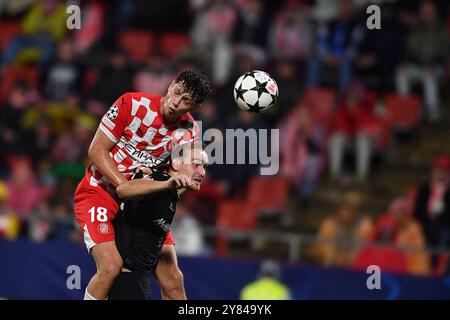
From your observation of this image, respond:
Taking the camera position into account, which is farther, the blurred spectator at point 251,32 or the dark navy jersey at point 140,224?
the blurred spectator at point 251,32

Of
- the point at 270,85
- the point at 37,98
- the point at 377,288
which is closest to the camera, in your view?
the point at 270,85

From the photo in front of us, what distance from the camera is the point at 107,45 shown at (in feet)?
57.7

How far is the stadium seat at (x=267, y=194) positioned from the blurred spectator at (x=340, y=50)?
5.97ft

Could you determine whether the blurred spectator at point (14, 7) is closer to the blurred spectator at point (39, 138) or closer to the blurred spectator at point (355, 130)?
the blurred spectator at point (39, 138)

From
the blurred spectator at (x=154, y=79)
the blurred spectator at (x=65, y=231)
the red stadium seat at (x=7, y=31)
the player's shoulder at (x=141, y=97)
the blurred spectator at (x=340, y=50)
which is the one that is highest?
the red stadium seat at (x=7, y=31)

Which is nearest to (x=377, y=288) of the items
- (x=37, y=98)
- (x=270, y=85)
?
(x=270, y=85)

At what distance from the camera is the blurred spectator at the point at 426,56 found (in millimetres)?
15109

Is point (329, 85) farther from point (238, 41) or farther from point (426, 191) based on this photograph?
point (426, 191)

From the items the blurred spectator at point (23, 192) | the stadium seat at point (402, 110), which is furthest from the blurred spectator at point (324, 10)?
the blurred spectator at point (23, 192)

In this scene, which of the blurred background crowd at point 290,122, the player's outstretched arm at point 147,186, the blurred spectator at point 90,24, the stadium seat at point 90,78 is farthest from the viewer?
the blurred spectator at point 90,24

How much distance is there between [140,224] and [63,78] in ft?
28.9

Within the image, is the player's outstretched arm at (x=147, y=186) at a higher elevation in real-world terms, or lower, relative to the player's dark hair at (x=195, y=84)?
lower

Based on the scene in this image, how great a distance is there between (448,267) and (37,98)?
802 centimetres

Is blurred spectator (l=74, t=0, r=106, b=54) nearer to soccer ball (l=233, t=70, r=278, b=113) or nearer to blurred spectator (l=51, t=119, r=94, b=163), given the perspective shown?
blurred spectator (l=51, t=119, r=94, b=163)
